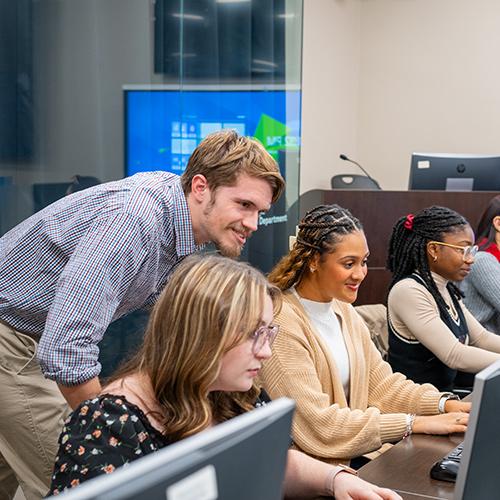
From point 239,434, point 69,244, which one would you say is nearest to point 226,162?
point 69,244

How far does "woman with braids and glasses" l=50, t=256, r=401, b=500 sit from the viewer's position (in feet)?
4.34

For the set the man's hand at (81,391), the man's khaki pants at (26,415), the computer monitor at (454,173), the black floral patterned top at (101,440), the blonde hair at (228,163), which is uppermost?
the blonde hair at (228,163)

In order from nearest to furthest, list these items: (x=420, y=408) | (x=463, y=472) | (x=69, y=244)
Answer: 1. (x=463, y=472)
2. (x=69, y=244)
3. (x=420, y=408)

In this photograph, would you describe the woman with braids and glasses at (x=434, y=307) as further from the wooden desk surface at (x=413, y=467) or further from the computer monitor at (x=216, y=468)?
the computer monitor at (x=216, y=468)

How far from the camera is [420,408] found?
236 centimetres

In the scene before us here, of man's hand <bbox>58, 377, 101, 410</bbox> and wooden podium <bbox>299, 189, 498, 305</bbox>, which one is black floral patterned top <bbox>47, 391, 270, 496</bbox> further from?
wooden podium <bbox>299, 189, 498, 305</bbox>

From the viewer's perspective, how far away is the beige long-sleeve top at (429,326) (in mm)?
2836

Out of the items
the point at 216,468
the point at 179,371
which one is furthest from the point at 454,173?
the point at 216,468

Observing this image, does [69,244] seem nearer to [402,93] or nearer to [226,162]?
[226,162]

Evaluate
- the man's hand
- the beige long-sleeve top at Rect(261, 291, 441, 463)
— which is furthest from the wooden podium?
the man's hand

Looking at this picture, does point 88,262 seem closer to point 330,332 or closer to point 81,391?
point 81,391

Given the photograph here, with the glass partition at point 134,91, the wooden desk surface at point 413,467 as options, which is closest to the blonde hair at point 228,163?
the wooden desk surface at point 413,467

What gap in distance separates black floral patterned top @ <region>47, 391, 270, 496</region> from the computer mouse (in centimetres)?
63

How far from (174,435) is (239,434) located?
0.60 metres
